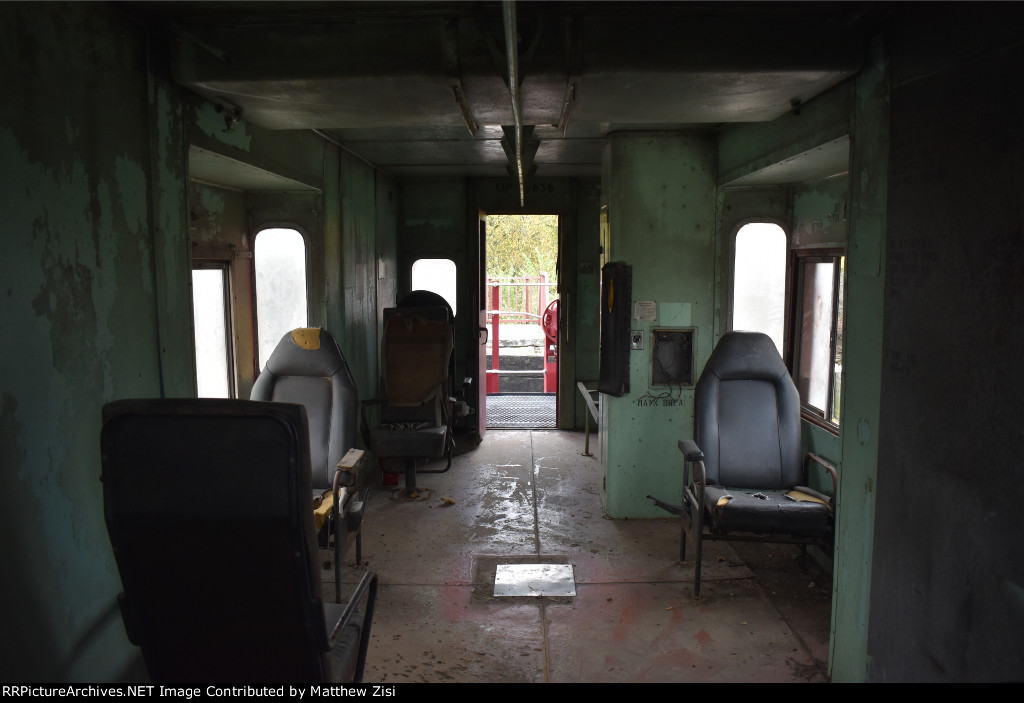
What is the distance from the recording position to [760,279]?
5.18 meters

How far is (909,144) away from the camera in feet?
8.07

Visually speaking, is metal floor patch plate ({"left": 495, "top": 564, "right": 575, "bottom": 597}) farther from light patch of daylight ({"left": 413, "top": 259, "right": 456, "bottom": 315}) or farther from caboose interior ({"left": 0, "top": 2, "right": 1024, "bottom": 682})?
light patch of daylight ({"left": 413, "top": 259, "right": 456, "bottom": 315})

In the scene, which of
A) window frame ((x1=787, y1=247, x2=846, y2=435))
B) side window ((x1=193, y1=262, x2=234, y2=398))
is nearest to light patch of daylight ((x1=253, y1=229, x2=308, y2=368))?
side window ((x1=193, y1=262, x2=234, y2=398))

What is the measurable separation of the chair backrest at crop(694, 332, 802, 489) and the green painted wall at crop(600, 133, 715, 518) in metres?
0.75

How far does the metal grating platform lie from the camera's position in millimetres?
8453

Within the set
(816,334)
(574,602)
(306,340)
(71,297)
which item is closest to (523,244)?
(816,334)

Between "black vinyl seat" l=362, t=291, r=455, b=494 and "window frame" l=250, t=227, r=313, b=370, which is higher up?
"window frame" l=250, t=227, r=313, b=370

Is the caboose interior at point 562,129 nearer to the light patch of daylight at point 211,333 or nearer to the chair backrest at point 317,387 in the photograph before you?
the light patch of daylight at point 211,333

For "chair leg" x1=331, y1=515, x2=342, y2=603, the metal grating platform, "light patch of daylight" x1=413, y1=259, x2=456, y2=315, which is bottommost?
the metal grating platform

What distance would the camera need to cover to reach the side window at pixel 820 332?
442 cm

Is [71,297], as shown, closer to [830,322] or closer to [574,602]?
[574,602]

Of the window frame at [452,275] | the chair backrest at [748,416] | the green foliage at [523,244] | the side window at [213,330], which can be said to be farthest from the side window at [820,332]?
the green foliage at [523,244]

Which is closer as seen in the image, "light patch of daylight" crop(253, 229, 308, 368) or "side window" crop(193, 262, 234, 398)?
"side window" crop(193, 262, 234, 398)

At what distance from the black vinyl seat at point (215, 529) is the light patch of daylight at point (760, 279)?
409cm
